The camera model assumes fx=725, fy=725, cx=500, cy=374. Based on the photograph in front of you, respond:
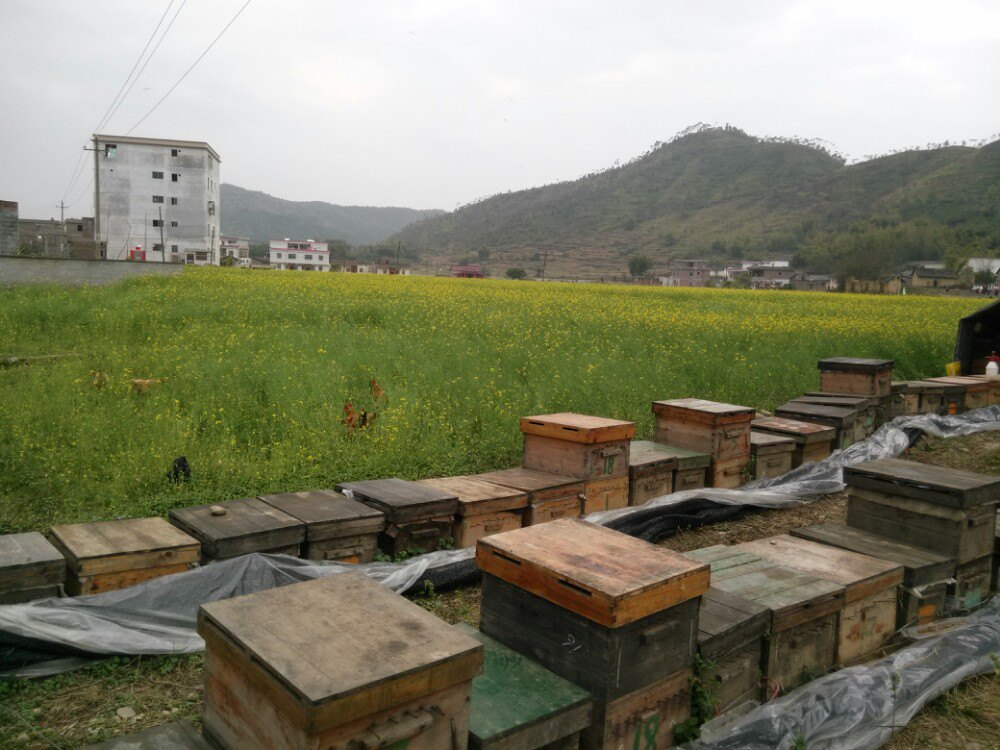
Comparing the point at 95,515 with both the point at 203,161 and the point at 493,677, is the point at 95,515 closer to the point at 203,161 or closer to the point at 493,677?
the point at 493,677

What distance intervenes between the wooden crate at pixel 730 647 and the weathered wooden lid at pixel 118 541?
2744mm

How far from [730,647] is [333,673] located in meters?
1.95

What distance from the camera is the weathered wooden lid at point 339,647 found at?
2064mm

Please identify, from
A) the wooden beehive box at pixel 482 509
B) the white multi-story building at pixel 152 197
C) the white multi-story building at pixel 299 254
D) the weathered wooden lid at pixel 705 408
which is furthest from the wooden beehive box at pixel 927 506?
the white multi-story building at pixel 299 254

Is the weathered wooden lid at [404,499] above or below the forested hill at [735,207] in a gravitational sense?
below

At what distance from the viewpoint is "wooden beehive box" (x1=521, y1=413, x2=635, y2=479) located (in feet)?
18.3

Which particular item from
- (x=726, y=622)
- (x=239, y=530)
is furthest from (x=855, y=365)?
(x=239, y=530)

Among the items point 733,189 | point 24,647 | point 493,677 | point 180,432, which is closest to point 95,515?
point 180,432

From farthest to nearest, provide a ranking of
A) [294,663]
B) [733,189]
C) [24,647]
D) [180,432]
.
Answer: [733,189]
[180,432]
[24,647]
[294,663]

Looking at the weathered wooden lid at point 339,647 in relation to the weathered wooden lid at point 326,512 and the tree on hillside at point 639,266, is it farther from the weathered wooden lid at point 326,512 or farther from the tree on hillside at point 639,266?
the tree on hillside at point 639,266

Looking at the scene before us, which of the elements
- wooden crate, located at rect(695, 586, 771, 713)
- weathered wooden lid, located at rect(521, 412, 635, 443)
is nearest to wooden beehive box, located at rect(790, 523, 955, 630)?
wooden crate, located at rect(695, 586, 771, 713)

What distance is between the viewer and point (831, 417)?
27.0 feet

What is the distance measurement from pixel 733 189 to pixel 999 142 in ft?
133

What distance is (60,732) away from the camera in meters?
3.02
